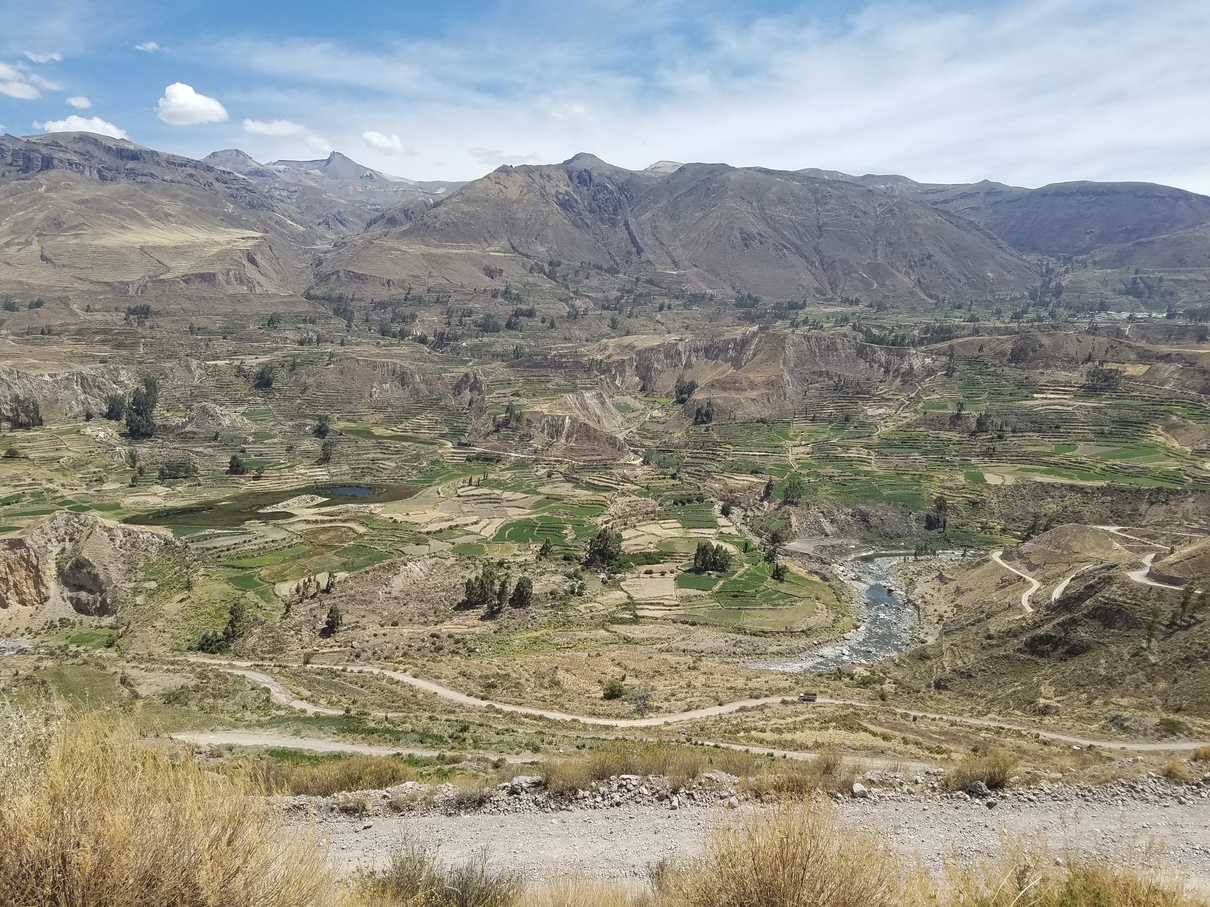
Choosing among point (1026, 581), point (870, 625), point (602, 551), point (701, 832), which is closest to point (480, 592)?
point (602, 551)

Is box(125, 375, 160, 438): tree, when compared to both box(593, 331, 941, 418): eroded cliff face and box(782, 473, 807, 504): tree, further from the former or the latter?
box(782, 473, 807, 504): tree

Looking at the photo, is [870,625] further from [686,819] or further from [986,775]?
[686,819]

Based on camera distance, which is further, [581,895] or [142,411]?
[142,411]

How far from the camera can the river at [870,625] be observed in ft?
146

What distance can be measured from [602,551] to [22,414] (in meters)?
83.6

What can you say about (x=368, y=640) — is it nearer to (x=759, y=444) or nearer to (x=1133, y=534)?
(x=1133, y=534)

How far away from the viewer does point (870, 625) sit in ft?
168

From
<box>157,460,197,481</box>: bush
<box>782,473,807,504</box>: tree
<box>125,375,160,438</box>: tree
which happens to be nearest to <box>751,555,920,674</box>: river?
<box>782,473,807,504</box>: tree

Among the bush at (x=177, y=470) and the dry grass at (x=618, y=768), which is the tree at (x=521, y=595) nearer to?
the dry grass at (x=618, y=768)

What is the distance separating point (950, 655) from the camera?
39500 mm

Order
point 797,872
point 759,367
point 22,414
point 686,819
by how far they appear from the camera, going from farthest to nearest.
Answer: point 759,367 < point 22,414 < point 686,819 < point 797,872

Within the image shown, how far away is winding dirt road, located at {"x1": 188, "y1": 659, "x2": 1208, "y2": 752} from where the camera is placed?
24.4 meters

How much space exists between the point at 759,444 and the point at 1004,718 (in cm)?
6885

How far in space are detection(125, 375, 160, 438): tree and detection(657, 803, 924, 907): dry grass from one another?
350 ft
